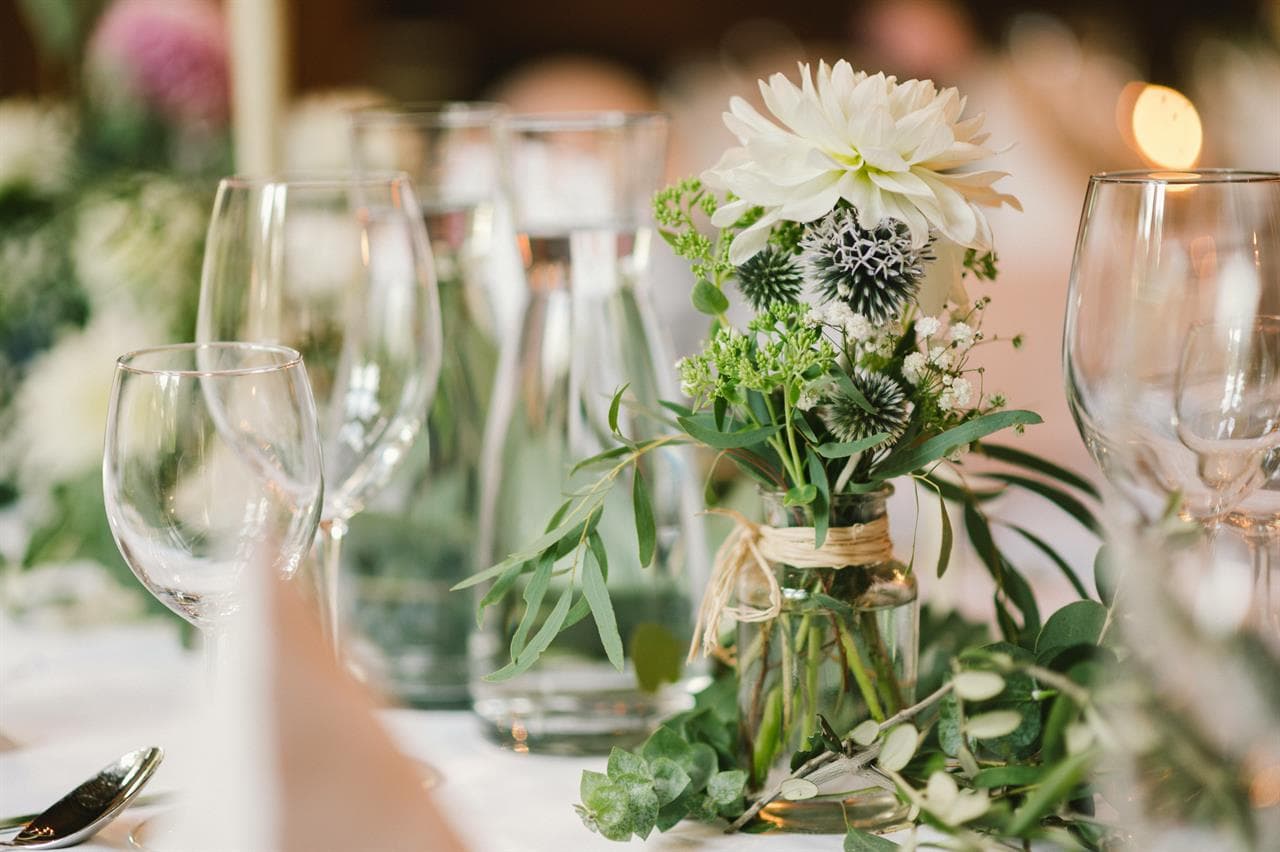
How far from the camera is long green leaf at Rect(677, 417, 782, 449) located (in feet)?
1.78

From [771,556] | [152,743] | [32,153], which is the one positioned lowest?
[152,743]

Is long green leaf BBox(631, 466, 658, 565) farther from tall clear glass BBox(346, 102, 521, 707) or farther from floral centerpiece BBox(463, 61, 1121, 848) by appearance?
tall clear glass BBox(346, 102, 521, 707)

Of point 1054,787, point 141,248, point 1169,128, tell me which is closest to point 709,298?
point 1054,787

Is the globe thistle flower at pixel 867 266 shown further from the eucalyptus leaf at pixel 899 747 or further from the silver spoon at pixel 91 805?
the silver spoon at pixel 91 805

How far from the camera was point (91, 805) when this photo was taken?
562mm

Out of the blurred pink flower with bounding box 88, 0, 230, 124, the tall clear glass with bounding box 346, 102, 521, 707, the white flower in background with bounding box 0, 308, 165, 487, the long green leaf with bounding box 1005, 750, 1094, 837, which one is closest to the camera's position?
the long green leaf with bounding box 1005, 750, 1094, 837

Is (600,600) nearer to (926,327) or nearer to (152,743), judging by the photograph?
(926,327)

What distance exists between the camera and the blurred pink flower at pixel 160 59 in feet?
3.82

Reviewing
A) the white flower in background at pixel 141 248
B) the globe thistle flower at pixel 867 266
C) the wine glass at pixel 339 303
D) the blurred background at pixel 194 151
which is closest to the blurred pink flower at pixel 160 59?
the blurred background at pixel 194 151

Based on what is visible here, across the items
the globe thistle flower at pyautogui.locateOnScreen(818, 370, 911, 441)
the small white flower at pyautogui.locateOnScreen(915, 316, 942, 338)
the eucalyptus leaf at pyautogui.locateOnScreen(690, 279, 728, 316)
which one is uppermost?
the eucalyptus leaf at pyautogui.locateOnScreen(690, 279, 728, 316)

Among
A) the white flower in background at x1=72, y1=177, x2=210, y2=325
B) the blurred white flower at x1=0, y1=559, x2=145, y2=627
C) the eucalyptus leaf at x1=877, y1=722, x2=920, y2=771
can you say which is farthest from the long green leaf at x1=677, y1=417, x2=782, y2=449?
the white flower in background at x1=72, y1=177, x2=210, y2=325

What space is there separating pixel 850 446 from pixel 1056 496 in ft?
0.51

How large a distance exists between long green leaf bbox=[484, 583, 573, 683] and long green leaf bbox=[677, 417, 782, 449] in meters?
0.08

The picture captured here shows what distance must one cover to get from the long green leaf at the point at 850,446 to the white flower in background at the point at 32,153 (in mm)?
791
